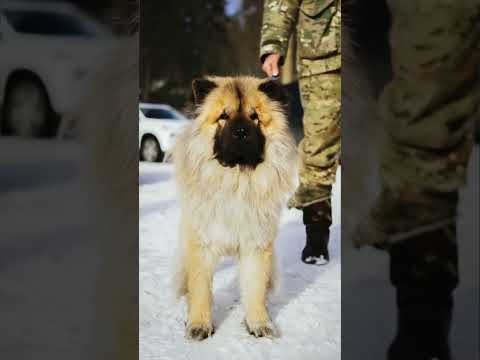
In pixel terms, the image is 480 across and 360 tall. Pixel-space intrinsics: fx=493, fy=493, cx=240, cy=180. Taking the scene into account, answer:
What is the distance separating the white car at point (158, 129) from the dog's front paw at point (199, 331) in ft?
2.09

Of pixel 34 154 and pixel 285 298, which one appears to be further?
pixel 285 298

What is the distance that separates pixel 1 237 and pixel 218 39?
108cm

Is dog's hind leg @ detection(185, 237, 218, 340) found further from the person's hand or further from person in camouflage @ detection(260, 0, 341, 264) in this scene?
the person's hand

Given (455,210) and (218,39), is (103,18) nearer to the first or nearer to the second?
(218,39)

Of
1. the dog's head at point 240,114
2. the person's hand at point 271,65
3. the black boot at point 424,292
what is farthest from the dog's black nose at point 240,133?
the black boot at point 424,292

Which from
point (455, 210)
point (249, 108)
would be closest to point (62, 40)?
point (249, 108)

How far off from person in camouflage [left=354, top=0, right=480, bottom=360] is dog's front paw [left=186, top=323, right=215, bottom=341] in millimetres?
637

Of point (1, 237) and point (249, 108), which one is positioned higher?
point (249, 108)

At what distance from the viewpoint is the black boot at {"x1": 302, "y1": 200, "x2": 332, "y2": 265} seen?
1.89 meters

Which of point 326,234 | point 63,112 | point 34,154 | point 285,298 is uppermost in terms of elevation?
point 63,112

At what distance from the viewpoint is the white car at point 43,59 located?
175 centimetres

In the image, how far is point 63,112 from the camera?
1.79 meters

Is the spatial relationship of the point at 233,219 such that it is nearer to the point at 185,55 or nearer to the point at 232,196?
the point at 232,196

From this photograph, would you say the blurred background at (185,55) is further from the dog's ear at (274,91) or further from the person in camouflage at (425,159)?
the person in camouflage at (425,159)
